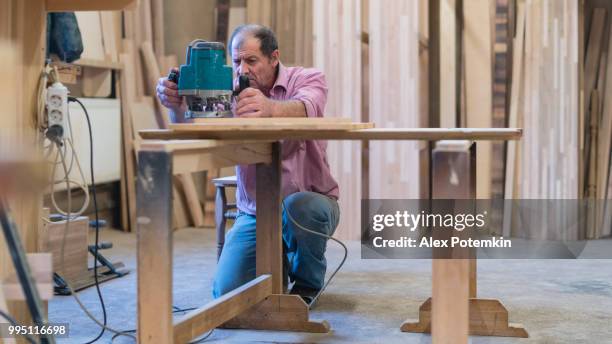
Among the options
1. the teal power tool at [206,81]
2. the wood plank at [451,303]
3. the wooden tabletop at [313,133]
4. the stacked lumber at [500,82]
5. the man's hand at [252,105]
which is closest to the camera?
the wood plank at [451,303]

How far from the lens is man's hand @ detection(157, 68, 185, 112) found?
283 centimetres

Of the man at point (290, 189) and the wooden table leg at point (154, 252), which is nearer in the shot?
the wooden table leg at point (154, 252)

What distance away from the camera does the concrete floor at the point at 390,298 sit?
3051 mm

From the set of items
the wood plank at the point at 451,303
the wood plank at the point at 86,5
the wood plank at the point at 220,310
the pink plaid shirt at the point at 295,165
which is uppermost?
the wood plank at the point at 86,5

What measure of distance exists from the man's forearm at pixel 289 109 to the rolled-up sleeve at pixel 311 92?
0.03 meters

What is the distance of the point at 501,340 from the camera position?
9.77 ft

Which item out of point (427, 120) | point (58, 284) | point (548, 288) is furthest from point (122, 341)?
point (427, 120)

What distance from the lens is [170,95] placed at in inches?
112

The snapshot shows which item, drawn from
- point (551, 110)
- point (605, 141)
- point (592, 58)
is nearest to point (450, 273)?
point (551, 110)

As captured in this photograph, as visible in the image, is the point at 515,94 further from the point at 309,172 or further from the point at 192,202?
the point at 192,202

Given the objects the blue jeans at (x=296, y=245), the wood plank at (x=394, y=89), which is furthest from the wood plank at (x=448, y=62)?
the blue jeans at (x=296, y=245)

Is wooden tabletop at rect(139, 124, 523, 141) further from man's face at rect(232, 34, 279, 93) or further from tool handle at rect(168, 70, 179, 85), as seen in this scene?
man's face at rect(232, 34, 279, 93)

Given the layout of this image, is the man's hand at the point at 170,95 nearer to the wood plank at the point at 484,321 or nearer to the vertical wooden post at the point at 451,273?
the vertical wooden post at the point at 451,273

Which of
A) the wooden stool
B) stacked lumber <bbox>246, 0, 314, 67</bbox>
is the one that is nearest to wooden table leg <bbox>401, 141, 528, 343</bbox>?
the wooden stool
